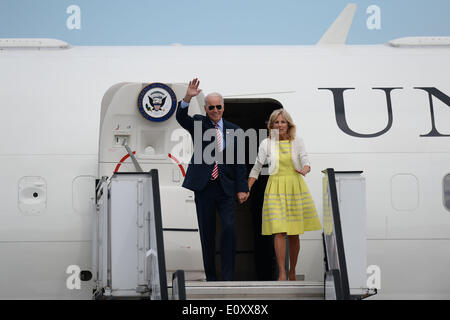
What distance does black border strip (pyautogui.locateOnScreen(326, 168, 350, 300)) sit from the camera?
575 cm

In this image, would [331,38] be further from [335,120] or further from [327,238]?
[327,238]

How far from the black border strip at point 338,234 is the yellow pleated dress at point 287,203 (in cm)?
89

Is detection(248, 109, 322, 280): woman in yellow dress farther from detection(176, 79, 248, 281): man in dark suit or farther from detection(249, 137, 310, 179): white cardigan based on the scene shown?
detection(176, 79, 248, 281): man in dark suit

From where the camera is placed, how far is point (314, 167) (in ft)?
26.3

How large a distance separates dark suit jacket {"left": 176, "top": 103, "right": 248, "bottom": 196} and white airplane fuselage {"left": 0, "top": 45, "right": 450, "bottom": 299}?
1419 millimetres

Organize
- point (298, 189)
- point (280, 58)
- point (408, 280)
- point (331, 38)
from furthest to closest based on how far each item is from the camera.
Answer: point (331, 38), point (280, 58), point (408, 280), point (298, 189)

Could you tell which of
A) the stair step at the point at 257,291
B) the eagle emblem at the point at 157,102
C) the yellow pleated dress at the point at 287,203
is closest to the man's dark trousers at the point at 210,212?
the yellow pleated dress at the point at 287,203

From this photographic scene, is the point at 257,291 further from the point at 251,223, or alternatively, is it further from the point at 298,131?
the point at 251,223

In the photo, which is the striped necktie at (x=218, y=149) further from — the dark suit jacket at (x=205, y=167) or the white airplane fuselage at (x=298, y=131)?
the white airplane fuselage at (x=298, y=131)

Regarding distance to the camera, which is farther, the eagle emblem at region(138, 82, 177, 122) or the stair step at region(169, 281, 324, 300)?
the eagle emblem at region(138, 82, 177, 122)

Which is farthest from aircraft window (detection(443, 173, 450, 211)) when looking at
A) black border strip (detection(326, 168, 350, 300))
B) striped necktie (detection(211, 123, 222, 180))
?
striped necktie (detection(211, 123, 222, 180))
